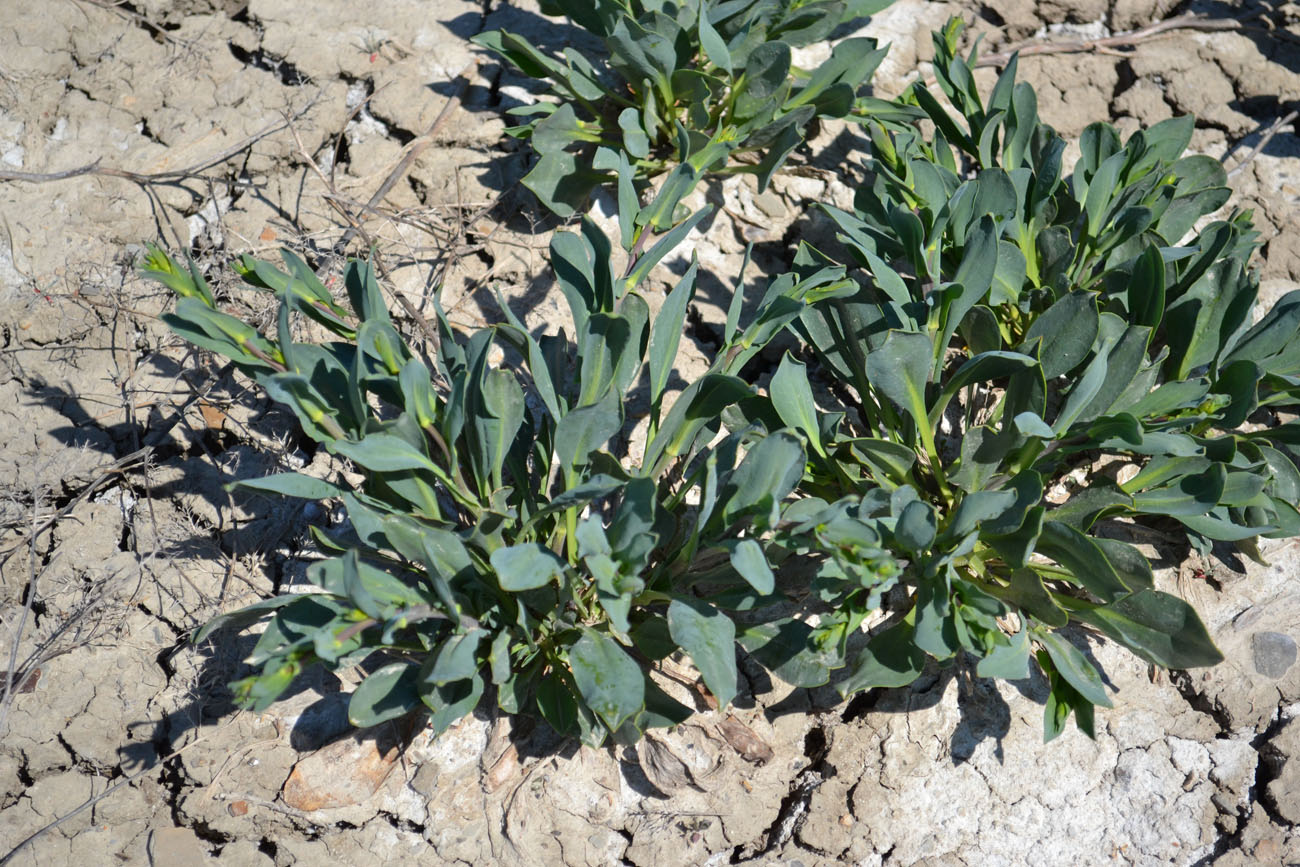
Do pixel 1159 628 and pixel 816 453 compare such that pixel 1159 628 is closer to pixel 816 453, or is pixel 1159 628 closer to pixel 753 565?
pixel 816 453

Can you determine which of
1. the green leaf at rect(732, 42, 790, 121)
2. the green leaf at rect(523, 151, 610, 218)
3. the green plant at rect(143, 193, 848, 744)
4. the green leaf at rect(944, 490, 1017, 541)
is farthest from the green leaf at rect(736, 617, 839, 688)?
the green leaf at rect(732, 42, 790, 121)

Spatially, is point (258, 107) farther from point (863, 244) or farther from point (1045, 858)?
point (1045, 858)

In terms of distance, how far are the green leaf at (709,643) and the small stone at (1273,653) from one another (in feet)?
4.74

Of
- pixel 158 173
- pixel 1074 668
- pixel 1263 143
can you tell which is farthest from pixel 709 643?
pixel 1263 143

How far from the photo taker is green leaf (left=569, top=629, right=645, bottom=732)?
1906mm

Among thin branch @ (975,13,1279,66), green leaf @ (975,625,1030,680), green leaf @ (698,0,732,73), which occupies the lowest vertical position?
green leaf @ (975,625,1030,680)

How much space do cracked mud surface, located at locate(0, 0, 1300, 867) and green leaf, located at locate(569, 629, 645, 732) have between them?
40cm

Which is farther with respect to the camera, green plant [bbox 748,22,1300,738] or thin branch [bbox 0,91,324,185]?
thin branch [bbox 0,91,324,185]

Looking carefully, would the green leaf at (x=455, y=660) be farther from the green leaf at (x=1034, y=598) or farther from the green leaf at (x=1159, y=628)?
the green leaf at (x=1159, y=628)

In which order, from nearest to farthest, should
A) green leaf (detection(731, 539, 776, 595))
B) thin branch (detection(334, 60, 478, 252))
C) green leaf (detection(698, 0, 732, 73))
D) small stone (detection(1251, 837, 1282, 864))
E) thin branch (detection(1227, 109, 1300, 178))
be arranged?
1. green leaf (detection(731, 539, 776, 595))
2. small stone (detection(1251, 837, 1282, 864))
3. green leaf (detection(698, 0, 732, 73))
4. thin branch (detection(334, 60, 478, 252))
5. thin branch (detection(1227, 109, 1300, 178))

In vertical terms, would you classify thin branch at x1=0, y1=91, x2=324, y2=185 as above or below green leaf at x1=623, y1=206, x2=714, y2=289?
below

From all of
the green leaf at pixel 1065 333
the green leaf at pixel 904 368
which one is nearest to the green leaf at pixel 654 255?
the green leaf at pixel 904 368

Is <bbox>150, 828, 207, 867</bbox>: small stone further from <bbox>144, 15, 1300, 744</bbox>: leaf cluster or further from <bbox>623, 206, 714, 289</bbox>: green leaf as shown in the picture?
<bbox>623, 206, 714, 289</bbox>: green leaf

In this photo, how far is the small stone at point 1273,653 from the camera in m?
2.46
